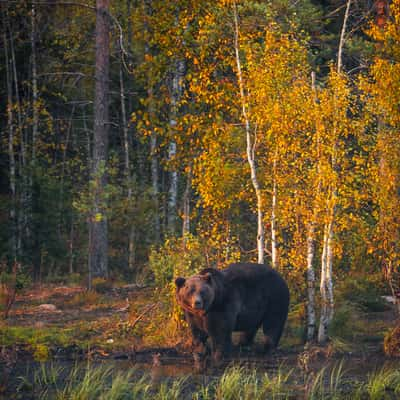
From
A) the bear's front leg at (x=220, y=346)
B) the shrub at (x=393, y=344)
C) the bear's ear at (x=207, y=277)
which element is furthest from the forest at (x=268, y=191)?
the bear's ear at (x=207, y=277)

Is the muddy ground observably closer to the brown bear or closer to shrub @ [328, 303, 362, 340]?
shrub @ [328, 303, 362, 340]

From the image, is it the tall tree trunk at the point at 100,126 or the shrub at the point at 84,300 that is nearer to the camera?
the shrub at the point at 84,300

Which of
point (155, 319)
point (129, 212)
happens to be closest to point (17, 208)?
point (129, 212)

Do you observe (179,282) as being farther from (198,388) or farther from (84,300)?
(84,300)

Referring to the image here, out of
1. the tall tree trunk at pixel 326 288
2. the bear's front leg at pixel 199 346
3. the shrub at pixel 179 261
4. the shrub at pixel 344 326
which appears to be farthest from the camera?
the shrub at pixel 344 326

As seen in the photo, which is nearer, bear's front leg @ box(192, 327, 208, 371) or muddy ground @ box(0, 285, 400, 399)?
muddy ground @ box(0, 285, 400, 399)

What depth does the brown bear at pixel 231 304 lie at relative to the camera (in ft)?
37.8

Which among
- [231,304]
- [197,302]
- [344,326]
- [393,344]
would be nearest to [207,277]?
[197,302]

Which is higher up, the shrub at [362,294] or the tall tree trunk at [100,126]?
the tall tree trunk at [100,126]

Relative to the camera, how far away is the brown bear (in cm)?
1152

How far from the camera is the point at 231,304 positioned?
1209 cm

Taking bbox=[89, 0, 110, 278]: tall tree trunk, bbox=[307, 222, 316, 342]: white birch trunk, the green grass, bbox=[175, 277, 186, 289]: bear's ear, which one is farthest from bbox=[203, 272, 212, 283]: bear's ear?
bbox=[89, 0, 110, 278]: tall tree trunk

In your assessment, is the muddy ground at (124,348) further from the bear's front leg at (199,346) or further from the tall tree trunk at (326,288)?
the tall tree trunk at (326,288)

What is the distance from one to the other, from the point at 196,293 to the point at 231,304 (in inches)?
39.5
